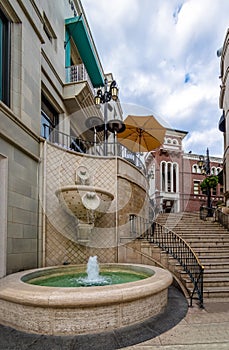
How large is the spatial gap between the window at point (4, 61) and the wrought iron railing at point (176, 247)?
18.2 feet

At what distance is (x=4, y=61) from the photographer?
235 inches

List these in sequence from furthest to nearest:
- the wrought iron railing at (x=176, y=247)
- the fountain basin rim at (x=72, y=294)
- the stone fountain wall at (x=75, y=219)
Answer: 1. the stone fountain wall at (x=75, y=219)
2. the wrought iron railing at (x=176, y=247)
3. the fountain basin rim at (x=72, y=294)

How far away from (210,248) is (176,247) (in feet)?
5.40

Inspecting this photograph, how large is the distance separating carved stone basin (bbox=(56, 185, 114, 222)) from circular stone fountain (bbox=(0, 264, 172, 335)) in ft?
9.29

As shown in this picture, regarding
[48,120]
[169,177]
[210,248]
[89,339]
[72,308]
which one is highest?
[48,120]

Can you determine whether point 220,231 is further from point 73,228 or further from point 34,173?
point 34,173

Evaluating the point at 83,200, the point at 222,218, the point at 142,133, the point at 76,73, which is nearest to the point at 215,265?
the point at 83,200

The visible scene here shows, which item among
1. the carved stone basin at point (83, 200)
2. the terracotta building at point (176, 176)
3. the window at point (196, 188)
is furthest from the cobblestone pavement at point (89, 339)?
the window at point (196, 188)

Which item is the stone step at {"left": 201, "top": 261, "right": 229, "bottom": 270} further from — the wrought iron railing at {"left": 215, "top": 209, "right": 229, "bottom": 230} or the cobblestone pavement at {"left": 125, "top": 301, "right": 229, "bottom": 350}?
the wrought iron railing at {"left": 215, "top": 209, "right": 229, "bottom": 230}

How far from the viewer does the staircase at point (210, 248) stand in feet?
19.2

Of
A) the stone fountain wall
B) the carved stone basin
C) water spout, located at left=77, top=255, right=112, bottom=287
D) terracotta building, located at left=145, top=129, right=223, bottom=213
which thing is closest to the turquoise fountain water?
water spout, located at left=77, top=255, right=112, bottom=287

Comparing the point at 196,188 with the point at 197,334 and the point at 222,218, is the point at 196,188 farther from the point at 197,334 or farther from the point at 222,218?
the point at 197,334

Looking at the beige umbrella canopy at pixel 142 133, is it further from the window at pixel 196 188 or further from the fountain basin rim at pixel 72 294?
the window at pixel 196 188

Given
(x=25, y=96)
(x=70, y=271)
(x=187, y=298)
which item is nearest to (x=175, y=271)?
(x=187, y=298)
